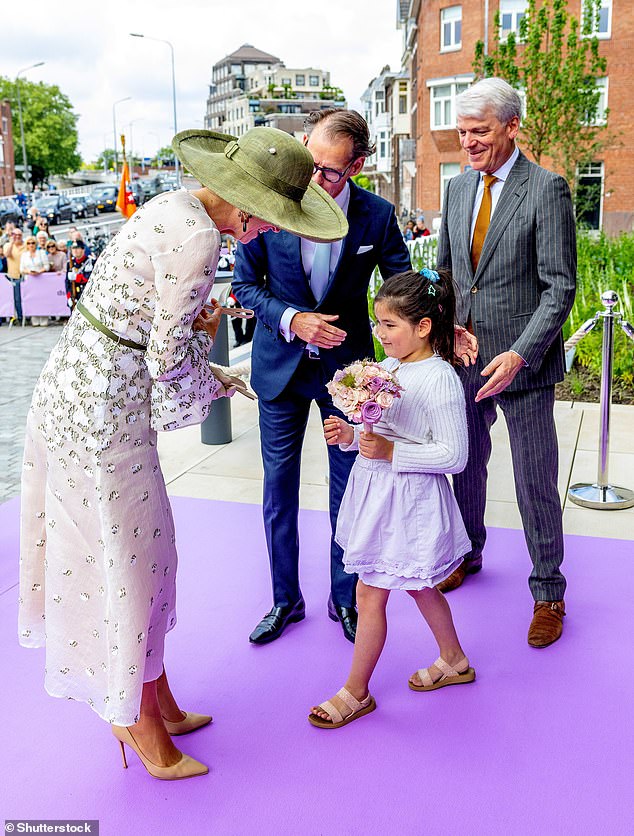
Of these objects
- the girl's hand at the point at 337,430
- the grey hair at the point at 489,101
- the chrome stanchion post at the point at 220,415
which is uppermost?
the grey hair at the point at 489,101

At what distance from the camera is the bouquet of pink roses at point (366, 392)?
254cm

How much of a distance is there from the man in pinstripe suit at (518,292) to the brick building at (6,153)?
263 ft

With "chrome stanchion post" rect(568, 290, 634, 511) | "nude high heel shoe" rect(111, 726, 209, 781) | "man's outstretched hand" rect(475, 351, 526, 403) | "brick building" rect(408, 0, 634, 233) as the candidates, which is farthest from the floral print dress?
"brick building" rect(408, 0, 634, 233)

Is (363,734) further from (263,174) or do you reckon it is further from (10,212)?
(10,212)

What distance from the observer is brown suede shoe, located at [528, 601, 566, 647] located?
3.36 meters

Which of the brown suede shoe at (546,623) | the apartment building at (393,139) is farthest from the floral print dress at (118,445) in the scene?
the apartment building at (393,139)

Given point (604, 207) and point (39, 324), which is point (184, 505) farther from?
point (604, 207)

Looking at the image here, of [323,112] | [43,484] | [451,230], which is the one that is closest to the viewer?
[43,484]

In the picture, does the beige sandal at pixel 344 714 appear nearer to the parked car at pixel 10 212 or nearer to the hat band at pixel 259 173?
the hat band at pixel 259 173

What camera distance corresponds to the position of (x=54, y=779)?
2.58 m

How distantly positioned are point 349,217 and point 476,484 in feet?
4.44

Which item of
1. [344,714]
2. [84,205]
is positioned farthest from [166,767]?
[84,205]

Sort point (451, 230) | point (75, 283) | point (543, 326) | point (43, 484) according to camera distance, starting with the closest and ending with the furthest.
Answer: point (43, 484)
point (543, 326)
point (451, 230)
point (75, 283)

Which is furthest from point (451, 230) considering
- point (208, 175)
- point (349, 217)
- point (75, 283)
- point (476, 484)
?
point (75, 283)
